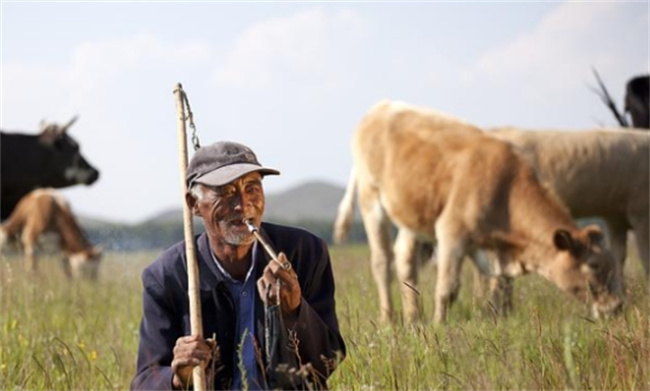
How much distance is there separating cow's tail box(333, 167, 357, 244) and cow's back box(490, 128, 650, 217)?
62.3 inches

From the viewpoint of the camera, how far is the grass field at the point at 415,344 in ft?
14.4

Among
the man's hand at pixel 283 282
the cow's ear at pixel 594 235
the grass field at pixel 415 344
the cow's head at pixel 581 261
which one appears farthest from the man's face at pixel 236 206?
the cow's ear at pixel 594 235

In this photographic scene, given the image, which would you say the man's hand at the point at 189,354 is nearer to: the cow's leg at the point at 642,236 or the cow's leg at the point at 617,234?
the cow's leg at the point at 642,236

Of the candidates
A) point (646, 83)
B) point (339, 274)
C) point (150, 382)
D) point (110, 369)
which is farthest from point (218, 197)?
point (646, 83)

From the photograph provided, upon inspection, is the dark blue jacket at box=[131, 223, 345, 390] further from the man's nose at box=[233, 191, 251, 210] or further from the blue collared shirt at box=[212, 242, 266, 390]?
the man's nose at box=[233, 191, 251, 210]

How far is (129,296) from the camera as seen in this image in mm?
10094

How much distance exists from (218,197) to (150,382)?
0.68 m

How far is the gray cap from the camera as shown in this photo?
375cm

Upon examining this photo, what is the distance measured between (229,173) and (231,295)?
1.59ft

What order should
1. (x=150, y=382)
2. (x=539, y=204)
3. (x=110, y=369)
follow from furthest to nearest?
(x=539, y=204)
(x=110, y=369)
(x=150, y=382)

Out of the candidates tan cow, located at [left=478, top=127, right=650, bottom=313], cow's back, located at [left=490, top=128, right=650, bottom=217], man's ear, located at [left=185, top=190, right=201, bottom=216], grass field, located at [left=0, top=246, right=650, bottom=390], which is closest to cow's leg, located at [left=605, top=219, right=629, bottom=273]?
tan cow, located at [left=478, top=127, right=650, bottom=313]

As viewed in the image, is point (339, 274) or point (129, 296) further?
point (339, 274)

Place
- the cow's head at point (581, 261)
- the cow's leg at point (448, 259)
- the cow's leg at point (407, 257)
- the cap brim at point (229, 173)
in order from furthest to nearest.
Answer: the cow's leg at point (407, 257) < the cow's leg at point (448, 259) < the cow's head at point (581, 261) < the cap brim at point (229, 173)

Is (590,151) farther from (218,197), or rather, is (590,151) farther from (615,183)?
(218,197)
